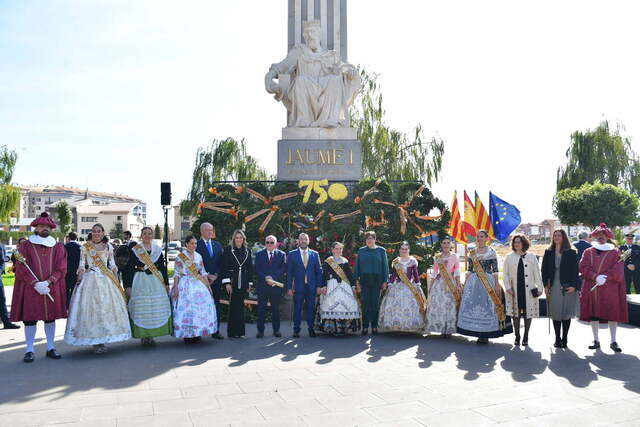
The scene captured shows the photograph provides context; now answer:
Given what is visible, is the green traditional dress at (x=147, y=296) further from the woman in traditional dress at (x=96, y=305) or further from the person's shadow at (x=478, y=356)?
the person's shadow at (x=478, y=356)

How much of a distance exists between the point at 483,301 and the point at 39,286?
6.12m

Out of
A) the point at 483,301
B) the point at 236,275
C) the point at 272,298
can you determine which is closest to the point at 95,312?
the point at 236,275

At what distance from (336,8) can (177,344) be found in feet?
31.0

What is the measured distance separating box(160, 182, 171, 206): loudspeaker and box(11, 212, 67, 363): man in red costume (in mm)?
4352

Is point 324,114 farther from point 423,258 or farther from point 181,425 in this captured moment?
point 181,425

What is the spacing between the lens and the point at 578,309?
7.88 m

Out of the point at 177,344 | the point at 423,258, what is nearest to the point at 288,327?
the point at 177,344

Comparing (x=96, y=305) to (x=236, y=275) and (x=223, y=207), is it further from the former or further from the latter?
(x=223, y=207)

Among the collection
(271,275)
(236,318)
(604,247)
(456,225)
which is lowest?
(236,318)

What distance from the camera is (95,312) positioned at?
714 centimetres

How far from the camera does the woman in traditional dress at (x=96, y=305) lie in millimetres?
7094

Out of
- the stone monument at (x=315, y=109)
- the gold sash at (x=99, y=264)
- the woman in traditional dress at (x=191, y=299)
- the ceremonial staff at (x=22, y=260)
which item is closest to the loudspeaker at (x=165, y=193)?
the stone monument at (x=315, y=109)

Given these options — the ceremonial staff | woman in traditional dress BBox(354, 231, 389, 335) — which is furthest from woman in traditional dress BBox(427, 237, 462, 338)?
the ceremonial staff

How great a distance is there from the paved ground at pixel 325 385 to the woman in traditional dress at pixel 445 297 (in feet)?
1.06
